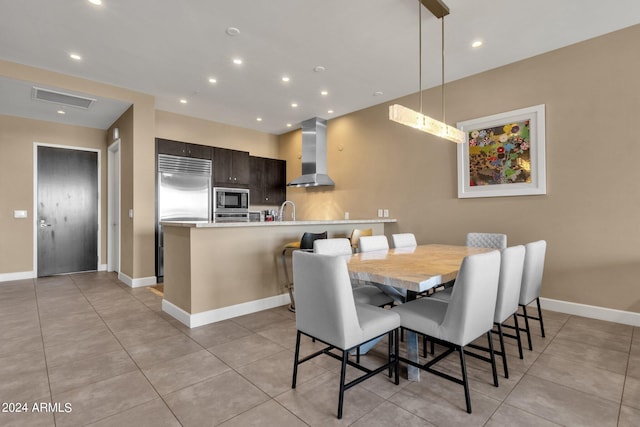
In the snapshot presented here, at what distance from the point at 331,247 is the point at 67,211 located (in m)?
5.53

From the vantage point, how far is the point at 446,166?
13.8ft

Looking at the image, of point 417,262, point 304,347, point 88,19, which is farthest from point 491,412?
point 88,19

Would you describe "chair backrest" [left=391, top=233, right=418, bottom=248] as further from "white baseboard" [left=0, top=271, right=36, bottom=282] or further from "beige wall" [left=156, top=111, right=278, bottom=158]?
"white baseboard" [left=0, top=271, right=36, bottom=282]

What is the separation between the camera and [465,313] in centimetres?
163

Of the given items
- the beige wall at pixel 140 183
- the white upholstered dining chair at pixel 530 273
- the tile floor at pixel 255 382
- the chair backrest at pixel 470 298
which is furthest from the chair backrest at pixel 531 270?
the beige wall at pixel 140 183

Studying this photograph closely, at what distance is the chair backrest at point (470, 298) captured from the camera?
1.62m

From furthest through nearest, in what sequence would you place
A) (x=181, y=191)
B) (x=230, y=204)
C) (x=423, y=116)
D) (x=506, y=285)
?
(x=230, y=204) < (x=181, y=191) < (x=423, y=116) < (x=506, y=285)

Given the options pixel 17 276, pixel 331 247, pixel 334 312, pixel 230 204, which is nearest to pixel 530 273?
pixel 331 247

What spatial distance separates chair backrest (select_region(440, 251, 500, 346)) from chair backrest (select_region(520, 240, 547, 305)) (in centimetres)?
78

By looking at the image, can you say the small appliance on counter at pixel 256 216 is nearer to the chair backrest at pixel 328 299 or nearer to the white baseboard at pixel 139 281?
the white baseboard at pixel 139 281

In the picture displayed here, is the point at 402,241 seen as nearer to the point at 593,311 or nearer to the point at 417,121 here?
the point at 417,121

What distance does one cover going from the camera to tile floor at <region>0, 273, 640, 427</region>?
5.39 ft

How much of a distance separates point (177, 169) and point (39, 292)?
2551 millimetres

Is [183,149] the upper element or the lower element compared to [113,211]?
upper
